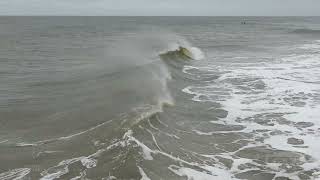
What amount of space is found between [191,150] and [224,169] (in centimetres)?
135

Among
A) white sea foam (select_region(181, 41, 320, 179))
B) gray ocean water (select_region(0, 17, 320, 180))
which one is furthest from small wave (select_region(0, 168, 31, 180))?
white sea foam (select_region(181, 41, 320, 179))

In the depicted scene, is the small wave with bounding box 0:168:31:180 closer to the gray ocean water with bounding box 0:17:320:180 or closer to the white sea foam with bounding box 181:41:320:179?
the gray ocean water with bounding box 0:17:320:180

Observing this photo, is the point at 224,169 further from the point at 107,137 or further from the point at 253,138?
the point at 107,137

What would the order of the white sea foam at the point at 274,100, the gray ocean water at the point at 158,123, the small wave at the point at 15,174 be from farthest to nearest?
the white sea foam at the point at 274,100, the gray ocean water at the point at 158,123, the small wave at the point at 15,174

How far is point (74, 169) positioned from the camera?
8.86 m

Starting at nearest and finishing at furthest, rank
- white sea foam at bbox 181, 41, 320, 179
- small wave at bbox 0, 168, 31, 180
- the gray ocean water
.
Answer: small wave at bbox 0, 168, 31, 180 < the gray ocean water < white sea foam at bbox 181, 41, 320, 179

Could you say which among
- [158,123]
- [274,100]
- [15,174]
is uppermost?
[274,100]

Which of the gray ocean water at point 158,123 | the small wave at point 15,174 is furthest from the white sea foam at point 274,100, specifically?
the small wave at point 15,174

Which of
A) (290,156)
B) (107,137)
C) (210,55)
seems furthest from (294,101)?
(210,55)

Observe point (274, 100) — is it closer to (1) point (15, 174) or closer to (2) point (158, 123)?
(2) point (158, 123)

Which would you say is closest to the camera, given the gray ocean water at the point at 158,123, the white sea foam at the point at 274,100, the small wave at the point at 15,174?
the small wave at the point at 15,174

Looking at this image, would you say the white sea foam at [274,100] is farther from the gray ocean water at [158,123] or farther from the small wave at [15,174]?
the small wave at [15,174]

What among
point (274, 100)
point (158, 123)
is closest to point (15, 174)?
point (158, 123)

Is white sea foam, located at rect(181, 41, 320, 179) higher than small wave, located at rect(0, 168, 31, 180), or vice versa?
white sea foam, located at rect(181, 41, 320, 179)
